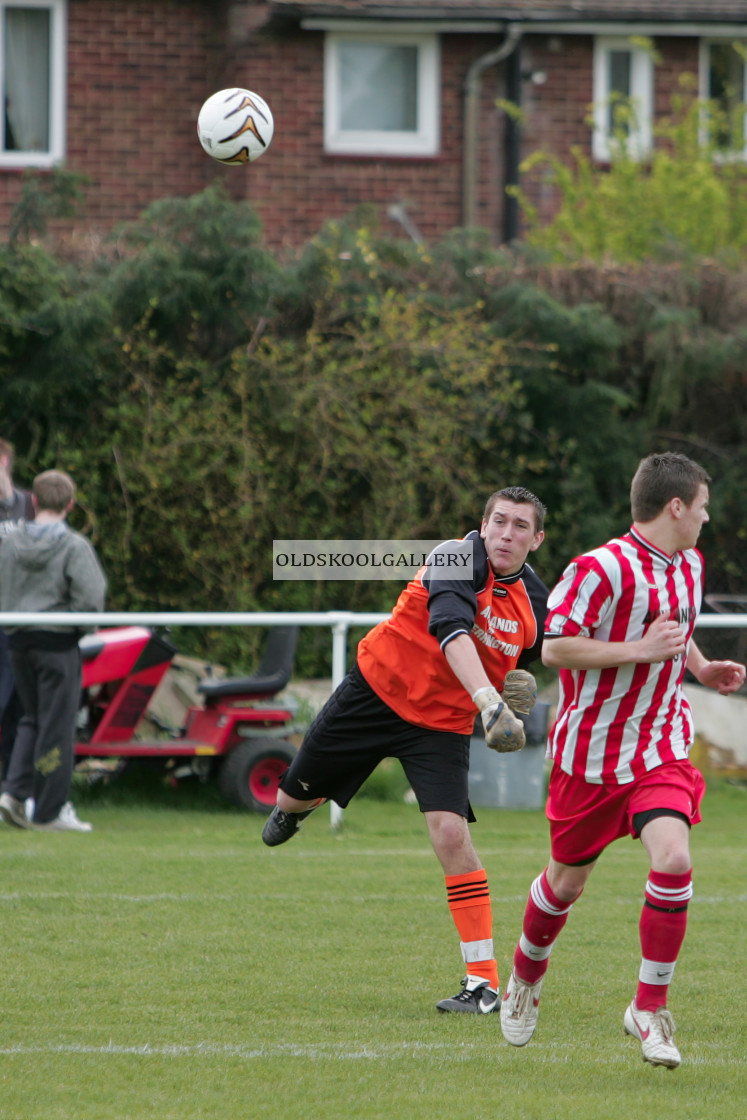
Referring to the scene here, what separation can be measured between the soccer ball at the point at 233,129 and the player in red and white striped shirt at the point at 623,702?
15.2 feet

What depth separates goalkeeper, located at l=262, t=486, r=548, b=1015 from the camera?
5.11 metres

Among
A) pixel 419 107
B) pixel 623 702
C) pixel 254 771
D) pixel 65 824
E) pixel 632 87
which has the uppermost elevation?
pixel 632 87

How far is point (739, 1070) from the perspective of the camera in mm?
4293

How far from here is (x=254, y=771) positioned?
9.56 m

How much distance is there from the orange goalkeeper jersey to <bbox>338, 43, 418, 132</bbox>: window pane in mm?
12870

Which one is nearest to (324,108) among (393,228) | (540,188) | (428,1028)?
(393,228)

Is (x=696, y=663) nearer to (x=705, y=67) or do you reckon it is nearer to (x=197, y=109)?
(x=197, y=109)

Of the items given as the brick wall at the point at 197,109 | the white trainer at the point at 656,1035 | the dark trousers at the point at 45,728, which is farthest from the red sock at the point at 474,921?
the brick wall at the point at 197,109

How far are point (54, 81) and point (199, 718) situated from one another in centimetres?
1001

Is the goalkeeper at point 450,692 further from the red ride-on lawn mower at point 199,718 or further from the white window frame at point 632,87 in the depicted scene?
the white window frame at point 632,87

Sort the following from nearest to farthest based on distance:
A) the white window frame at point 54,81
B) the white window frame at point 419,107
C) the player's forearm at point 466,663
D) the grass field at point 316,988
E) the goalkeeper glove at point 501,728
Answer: the grass field at point 316,988 < the goalkeeper glove at point 501,728 < the player's forearm at point 466,663 < the white window frame at point 54,81 < the white window frame at point 419,107

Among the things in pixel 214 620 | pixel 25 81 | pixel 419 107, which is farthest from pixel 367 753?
pixel 25 81

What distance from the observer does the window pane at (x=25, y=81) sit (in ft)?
54.9

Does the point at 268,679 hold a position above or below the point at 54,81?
below
